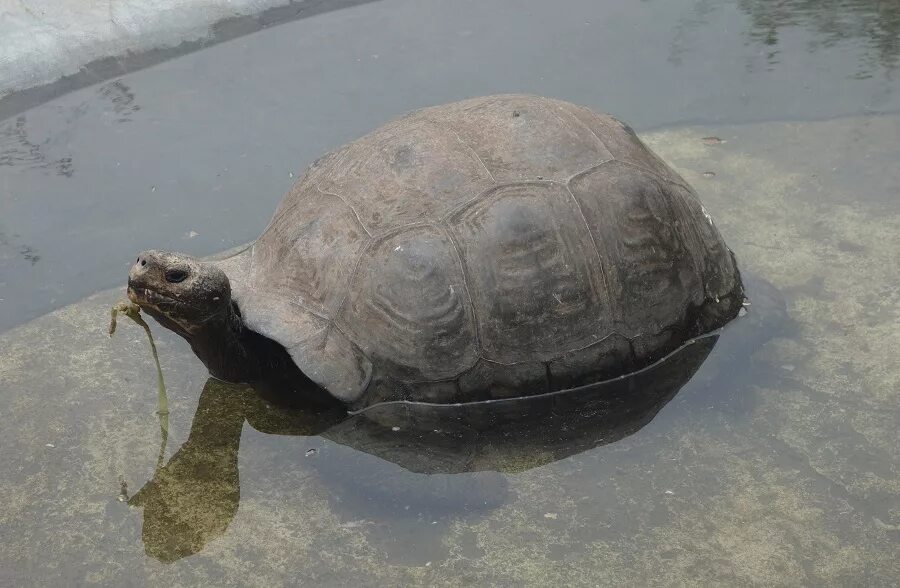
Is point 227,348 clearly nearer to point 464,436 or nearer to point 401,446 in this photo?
point 401,446

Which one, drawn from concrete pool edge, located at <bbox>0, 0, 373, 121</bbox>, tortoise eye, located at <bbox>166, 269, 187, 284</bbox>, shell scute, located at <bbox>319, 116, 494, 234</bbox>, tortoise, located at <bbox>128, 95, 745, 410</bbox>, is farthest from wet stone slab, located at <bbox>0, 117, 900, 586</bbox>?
concrete pool edge, located at <bbox>0, 0, 373, 121</bbox>

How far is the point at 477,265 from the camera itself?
404 centimetres

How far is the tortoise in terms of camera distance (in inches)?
158

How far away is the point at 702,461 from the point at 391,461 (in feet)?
3.99

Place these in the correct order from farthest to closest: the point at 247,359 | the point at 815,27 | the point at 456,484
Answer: the point at 815,27 < the point at 247,359 < the point at 456,484

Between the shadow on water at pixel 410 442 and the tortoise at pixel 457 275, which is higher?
the tortoise at pixel 457 275

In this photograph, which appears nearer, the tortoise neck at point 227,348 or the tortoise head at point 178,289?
the tortoise head at point 178,289

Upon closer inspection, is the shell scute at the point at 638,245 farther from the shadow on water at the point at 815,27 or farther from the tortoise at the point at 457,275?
the shadow on water at the point at 815,27

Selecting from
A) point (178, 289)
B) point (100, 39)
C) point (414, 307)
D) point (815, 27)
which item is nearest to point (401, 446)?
point (414, 307)

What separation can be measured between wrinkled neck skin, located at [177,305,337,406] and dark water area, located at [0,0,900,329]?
3.41 feet

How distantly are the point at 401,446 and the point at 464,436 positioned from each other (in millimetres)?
260

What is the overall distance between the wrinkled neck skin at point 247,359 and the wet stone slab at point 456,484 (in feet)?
0.35

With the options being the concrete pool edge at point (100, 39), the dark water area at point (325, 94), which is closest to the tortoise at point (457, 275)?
the dark water area at point (325, 94)

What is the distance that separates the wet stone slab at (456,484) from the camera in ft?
11.6
